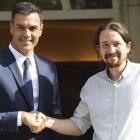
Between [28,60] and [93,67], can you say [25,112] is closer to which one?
[28,60]

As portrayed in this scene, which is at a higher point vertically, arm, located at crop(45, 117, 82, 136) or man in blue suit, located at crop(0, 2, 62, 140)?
man in blue suit, located at crop(0, 2, 62, 140)

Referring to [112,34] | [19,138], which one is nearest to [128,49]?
[112,34]

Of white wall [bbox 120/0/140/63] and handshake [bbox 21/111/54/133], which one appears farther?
white wall [bbox 120/0/140/63]

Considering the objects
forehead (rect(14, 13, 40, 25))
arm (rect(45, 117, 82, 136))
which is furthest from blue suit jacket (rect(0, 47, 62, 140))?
forehead (rect(14, 13, 40, 25))

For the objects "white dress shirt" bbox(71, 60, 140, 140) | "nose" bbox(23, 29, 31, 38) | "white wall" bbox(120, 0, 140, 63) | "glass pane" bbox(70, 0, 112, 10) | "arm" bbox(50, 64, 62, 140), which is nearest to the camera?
"white dress shirt" bbox(71, 60, 140, 140)

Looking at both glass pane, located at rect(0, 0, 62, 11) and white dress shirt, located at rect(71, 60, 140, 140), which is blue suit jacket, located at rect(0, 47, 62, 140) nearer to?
white dress shirt, located at rect(71, 60, 140, 140)

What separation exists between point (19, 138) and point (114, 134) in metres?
0.72

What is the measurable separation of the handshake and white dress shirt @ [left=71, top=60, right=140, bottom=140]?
34cm

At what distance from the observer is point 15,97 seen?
2.68 meters

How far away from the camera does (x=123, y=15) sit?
448 cm

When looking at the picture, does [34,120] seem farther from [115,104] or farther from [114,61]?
[114,61]

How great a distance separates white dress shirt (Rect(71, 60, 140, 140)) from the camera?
8.17ft

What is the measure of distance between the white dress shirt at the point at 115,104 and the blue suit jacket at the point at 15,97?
0.34 meters

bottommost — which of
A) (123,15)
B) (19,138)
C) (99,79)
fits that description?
(19,138)
